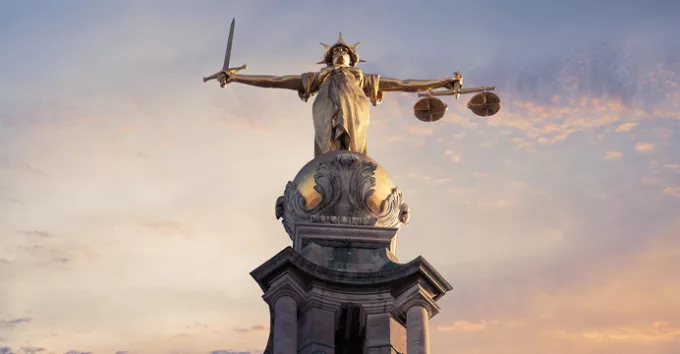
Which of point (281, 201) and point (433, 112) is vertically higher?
point (433, 112)

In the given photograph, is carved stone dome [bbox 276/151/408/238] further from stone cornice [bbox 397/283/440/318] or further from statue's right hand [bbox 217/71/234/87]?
statue's right hand [bbox 217/71/234/87]

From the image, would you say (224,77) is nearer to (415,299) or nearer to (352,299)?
(352,299)

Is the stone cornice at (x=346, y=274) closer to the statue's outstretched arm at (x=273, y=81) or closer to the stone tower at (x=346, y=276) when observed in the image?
the stone tower at (x=346, y=276)

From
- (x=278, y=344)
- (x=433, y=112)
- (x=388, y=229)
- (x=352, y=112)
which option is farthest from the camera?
(x=433, y=112)

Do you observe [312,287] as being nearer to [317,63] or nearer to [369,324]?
[369,324]

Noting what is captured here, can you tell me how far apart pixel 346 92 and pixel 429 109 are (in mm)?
2900

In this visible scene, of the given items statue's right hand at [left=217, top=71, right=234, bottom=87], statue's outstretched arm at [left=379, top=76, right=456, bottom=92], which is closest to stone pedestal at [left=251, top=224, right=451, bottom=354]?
statue's right hand at [left=217, top=71, right=234, bottom=87]

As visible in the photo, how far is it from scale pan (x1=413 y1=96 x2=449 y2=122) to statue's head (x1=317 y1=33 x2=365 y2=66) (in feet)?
6.82

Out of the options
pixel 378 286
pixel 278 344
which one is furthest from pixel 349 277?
pixel 278 344

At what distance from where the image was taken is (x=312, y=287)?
95.8 ft

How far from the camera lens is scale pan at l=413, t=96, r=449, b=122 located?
35.3m

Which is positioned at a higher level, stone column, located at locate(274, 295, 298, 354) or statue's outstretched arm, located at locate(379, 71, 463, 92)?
statue's outstretched arm, located at locate(379, 71, 463, 92)

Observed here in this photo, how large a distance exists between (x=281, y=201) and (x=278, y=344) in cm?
477

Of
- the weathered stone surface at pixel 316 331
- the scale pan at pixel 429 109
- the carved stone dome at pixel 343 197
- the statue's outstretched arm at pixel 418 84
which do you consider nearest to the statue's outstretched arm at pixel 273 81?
the statue's outstretched arm at pixel 418 84
